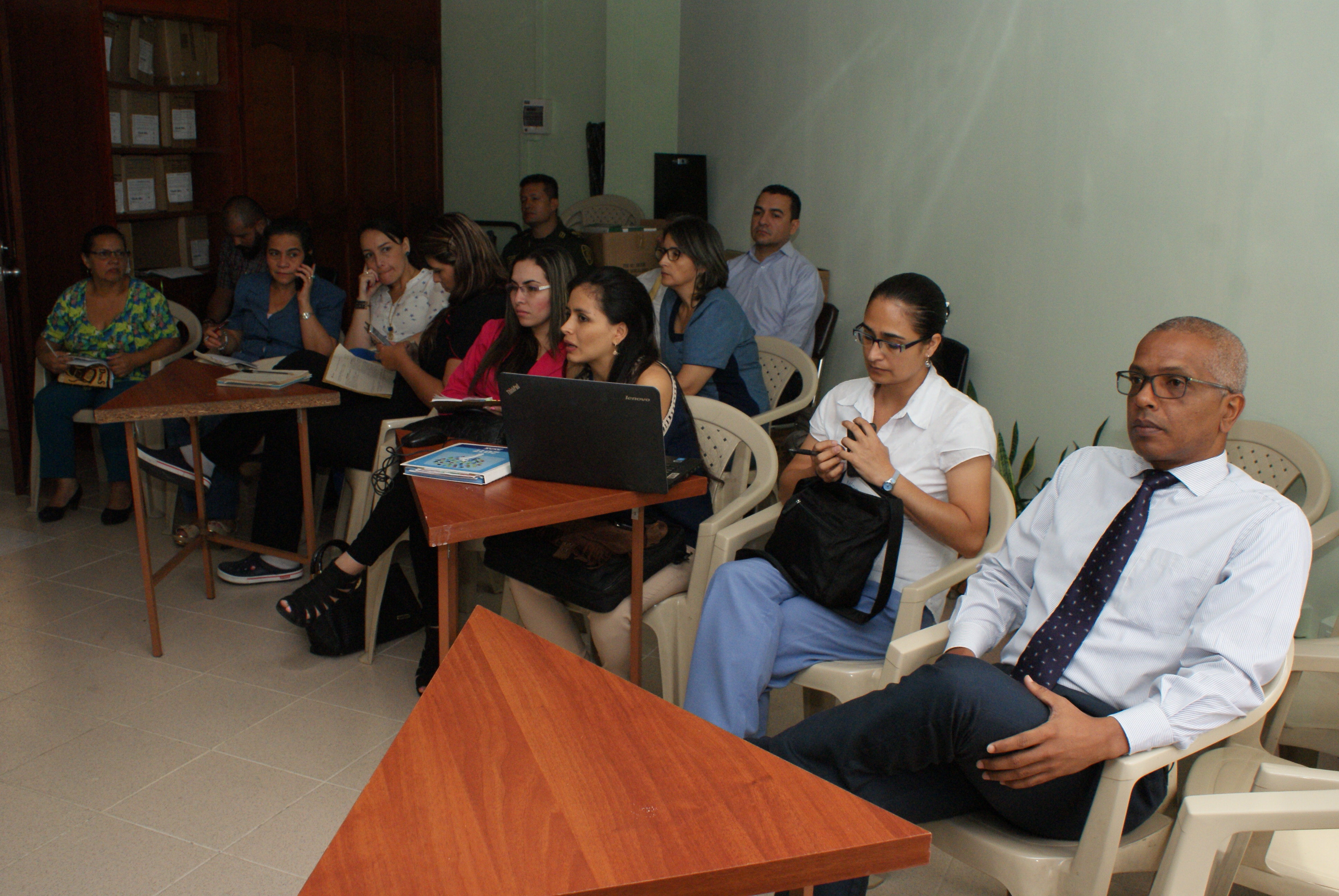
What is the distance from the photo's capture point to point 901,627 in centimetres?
207

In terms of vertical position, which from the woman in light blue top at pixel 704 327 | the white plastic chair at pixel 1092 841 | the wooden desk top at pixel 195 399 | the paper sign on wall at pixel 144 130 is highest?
the paper sign on wall at pixel 144 130

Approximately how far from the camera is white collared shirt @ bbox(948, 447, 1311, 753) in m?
1.52

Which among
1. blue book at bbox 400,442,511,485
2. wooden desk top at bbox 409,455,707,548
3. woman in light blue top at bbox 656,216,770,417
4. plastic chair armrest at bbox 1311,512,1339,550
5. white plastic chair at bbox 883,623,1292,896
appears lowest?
white plastic chair at bbox 883,623,1292,896

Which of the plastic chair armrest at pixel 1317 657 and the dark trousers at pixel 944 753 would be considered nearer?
the dark trousers at pixel 944 753

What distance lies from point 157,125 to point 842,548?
16.3 feet

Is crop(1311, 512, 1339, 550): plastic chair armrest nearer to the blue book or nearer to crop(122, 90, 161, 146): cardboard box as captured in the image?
the blue book

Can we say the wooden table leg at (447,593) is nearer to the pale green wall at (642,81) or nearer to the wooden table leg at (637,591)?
the wooden table leg at (637,591)

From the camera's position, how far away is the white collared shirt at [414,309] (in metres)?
3.91

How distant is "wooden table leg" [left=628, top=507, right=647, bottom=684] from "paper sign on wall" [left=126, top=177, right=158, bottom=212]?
420cm

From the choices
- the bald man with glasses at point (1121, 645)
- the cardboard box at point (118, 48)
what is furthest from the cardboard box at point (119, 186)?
the bald man with glasses at point (1121, 645)

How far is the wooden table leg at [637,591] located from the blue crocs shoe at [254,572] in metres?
1.71

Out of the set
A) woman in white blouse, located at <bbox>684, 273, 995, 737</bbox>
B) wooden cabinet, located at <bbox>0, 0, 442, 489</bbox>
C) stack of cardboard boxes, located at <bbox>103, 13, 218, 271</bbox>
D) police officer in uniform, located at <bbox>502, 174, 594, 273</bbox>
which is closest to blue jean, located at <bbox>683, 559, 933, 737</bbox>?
woman in white blouse, located at <bbox>684, 273, 995, 737</bbox>

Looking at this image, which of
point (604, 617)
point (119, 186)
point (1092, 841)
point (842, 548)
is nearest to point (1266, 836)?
point (1092, 841)

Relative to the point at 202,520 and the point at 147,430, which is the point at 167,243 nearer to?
the point at 147,430
